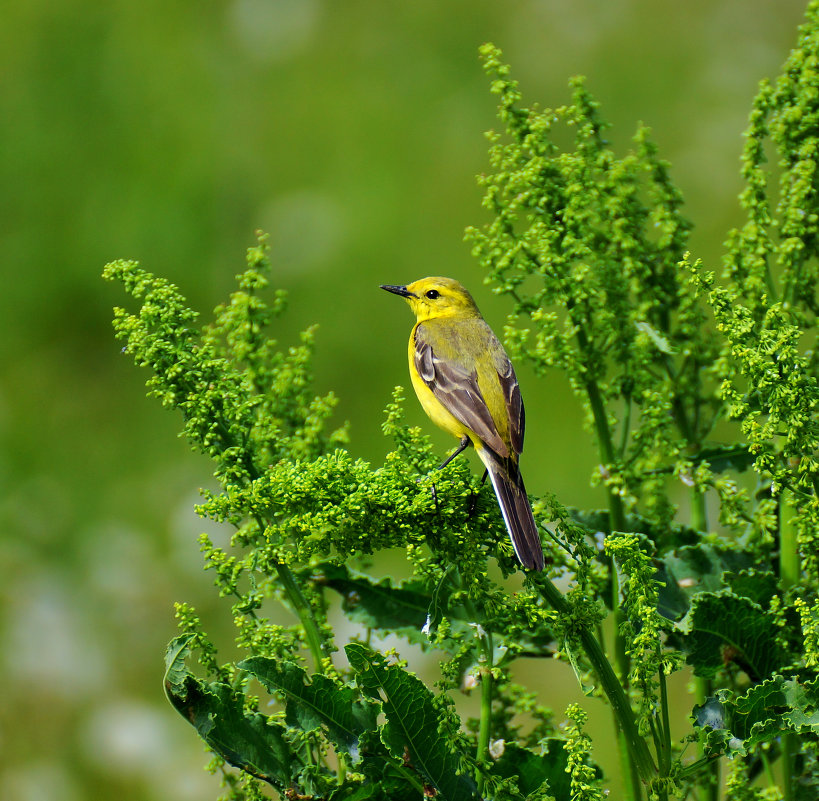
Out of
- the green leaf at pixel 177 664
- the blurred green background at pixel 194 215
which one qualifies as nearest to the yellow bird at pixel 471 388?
the green leaf at pixel 177 664

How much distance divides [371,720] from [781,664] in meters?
0.84

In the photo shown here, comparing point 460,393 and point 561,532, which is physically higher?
point 460,393

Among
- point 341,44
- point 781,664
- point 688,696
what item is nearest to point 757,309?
point 781,664

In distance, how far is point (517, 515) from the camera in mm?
2004

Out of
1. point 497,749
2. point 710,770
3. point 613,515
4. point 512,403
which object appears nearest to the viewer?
point 497,749

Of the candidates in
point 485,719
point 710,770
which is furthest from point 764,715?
point 485,719

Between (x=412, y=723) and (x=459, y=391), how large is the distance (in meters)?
1.26

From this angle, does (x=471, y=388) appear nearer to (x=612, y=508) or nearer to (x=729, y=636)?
(x=612, y=508)

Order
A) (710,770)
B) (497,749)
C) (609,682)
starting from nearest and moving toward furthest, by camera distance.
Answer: (609,682)
(497,749)
(710,770)

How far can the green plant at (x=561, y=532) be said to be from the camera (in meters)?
1.84

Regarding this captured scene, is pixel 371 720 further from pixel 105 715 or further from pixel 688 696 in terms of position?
pixel 105 715

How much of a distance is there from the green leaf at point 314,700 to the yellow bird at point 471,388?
0.50m

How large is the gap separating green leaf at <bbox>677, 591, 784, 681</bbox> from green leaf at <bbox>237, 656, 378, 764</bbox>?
0.65 meters

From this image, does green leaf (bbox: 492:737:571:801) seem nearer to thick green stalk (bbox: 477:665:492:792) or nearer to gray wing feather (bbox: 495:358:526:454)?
thick green stalk (bbox: 477:665:492:792)
